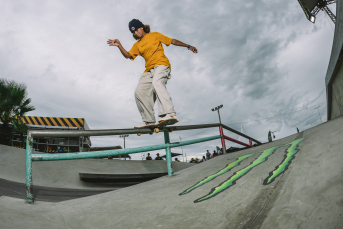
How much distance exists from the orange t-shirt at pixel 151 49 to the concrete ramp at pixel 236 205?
2.13m

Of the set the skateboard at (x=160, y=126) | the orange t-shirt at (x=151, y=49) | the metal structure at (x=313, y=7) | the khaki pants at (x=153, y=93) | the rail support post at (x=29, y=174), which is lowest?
the rail support post at (x=29, y=174)

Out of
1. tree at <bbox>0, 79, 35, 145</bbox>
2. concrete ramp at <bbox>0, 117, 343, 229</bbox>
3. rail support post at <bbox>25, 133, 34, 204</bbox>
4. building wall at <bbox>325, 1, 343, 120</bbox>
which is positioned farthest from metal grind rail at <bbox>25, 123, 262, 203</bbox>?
tree at <bbox>0, 79, 35, 145</bbox>

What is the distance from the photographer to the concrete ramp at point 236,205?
1.05m

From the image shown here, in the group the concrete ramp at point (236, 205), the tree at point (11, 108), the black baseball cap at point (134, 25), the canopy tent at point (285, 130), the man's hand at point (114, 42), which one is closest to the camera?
the concrete ramp at point (236, 205)

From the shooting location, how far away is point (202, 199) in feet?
5.08

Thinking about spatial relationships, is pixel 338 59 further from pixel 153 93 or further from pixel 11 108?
pixel 11 108

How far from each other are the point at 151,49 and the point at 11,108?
10868 mm

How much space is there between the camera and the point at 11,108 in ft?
34.5

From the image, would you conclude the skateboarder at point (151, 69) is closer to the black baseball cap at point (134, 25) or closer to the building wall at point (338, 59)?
the black baseball cap at point (134, 25)

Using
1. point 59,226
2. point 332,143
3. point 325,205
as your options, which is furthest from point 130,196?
point 332,143

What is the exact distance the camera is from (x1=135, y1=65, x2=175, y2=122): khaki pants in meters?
2.96

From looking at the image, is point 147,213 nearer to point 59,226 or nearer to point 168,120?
point 59,226

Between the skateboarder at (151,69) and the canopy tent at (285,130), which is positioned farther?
the canopy tent at (285,130)

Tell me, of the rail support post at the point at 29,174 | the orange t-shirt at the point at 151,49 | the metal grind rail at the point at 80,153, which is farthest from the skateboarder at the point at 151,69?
the rail support post at the point at 29,174
